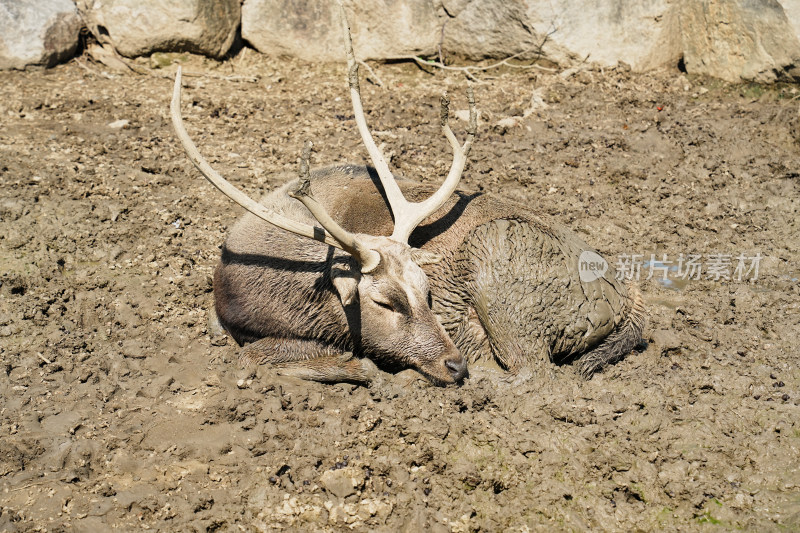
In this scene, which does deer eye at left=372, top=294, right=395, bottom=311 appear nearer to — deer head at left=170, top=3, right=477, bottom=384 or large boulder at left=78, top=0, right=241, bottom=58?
deer head at left=170, top=3, right=477, bottom=384

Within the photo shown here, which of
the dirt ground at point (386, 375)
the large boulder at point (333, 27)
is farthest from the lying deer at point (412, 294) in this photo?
the large boulder at point (333, 27)

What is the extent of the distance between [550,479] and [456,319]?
139 centimetres

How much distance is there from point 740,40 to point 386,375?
6.29 meters

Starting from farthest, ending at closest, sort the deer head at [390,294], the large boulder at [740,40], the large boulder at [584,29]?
the large boulder at [584,29] < the large boulder at [740,40] < the deer head at [390,294]

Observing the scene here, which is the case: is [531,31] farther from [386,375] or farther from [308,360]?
[308,360]

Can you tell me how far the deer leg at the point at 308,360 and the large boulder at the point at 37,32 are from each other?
5535mm

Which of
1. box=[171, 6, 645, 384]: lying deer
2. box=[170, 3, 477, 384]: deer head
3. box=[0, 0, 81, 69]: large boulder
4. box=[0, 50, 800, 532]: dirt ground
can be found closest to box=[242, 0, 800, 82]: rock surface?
box=[0, 50, 800, 532]: dirt ground

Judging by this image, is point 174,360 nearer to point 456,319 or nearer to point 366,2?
point 456,319

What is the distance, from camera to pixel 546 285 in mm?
5113

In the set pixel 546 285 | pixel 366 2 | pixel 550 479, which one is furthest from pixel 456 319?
pixel 366 2

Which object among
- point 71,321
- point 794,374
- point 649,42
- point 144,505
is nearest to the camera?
point 144,505

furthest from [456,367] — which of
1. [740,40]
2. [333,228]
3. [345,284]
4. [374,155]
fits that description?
[740,40]

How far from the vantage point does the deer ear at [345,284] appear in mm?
4742

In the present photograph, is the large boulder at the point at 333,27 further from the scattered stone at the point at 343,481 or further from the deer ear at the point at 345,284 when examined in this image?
the scattered stone at the point at 343,481
